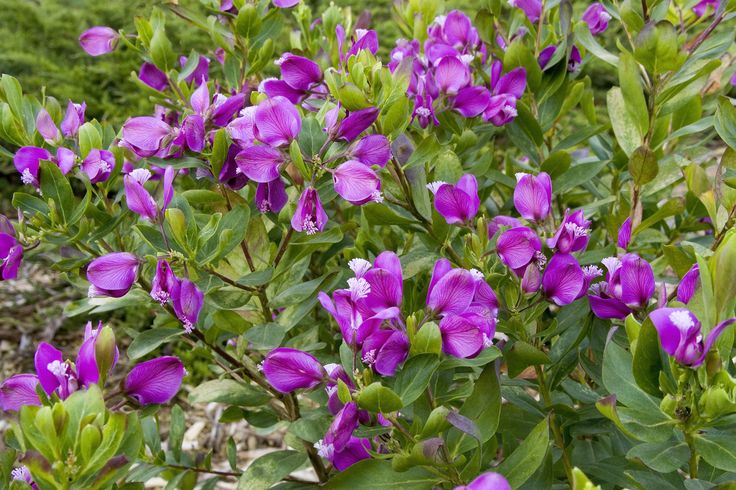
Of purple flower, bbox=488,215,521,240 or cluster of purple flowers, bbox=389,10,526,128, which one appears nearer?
purple flower, bbox=488,215,521,240

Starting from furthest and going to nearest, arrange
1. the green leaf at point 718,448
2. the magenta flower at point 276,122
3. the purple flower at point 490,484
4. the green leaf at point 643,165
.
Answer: the green leaf at point 643,165 → the magenta flower at point 276,122 → the green leaf at point 718,448 → the purple flower at point 490,484

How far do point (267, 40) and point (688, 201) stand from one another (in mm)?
984

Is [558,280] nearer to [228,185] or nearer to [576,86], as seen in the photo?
[228,185]

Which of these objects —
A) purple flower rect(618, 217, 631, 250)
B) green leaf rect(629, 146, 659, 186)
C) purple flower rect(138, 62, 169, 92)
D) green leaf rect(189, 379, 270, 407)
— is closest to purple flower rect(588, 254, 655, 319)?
purple flower rect(618, 217, 631, 250)

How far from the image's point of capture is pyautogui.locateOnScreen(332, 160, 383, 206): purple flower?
44.1 inches

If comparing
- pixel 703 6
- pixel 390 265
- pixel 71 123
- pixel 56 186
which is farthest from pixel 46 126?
pixel 703 6

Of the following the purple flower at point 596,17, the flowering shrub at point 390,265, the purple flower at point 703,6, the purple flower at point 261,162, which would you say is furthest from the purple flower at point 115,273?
the purple flower at point 703,6

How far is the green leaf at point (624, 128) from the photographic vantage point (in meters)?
1.55

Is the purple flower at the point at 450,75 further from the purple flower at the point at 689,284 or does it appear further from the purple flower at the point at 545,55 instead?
the purple flower at the point at 689,284

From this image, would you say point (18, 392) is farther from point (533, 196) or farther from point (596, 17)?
point (596, 17)

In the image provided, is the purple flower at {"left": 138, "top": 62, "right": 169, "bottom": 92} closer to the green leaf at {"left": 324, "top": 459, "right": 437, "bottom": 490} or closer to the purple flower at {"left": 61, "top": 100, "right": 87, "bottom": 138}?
the purple flower at {"left": 61, "top": 100, "right": 87, "bottom": 138}

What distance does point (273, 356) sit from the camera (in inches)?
40.2

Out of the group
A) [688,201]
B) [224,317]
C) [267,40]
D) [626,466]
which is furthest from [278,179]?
[688,201]

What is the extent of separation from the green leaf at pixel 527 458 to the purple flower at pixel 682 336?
0.23 m
